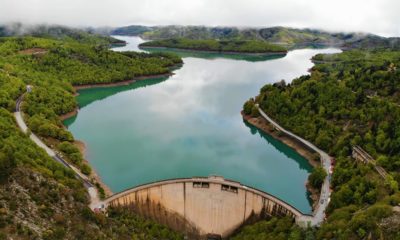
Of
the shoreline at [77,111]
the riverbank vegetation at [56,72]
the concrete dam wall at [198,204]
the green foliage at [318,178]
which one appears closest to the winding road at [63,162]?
the riverbank vegetation at [56,72]

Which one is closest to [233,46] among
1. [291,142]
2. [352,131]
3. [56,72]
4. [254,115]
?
[56,72]

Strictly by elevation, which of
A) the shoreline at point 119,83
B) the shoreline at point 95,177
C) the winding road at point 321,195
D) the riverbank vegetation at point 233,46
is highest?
the riverbank vegetation at point 233,46

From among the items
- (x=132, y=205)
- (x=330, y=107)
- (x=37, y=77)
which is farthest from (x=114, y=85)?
(x=132, y=205)

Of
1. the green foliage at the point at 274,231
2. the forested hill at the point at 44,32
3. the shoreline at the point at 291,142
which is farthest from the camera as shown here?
the forested hill at the point at 44,32

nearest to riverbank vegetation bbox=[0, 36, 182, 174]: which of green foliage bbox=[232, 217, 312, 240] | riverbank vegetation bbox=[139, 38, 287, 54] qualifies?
green foliage bbox=[232, 217, 312, 240]

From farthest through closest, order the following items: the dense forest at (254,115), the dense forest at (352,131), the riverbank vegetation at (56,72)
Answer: the riverbank vegetation at (56,72), the dense forest at (352,131), the dense forest at (254,115)

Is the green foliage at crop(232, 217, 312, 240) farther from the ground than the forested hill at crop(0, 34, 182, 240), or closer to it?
closer to it

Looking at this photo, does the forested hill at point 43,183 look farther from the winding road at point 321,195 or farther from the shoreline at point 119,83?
the winding road at point 321,195

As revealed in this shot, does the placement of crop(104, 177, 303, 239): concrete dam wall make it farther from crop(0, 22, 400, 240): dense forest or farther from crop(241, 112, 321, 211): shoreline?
crop(241, 112, 321, 211): shoreline
